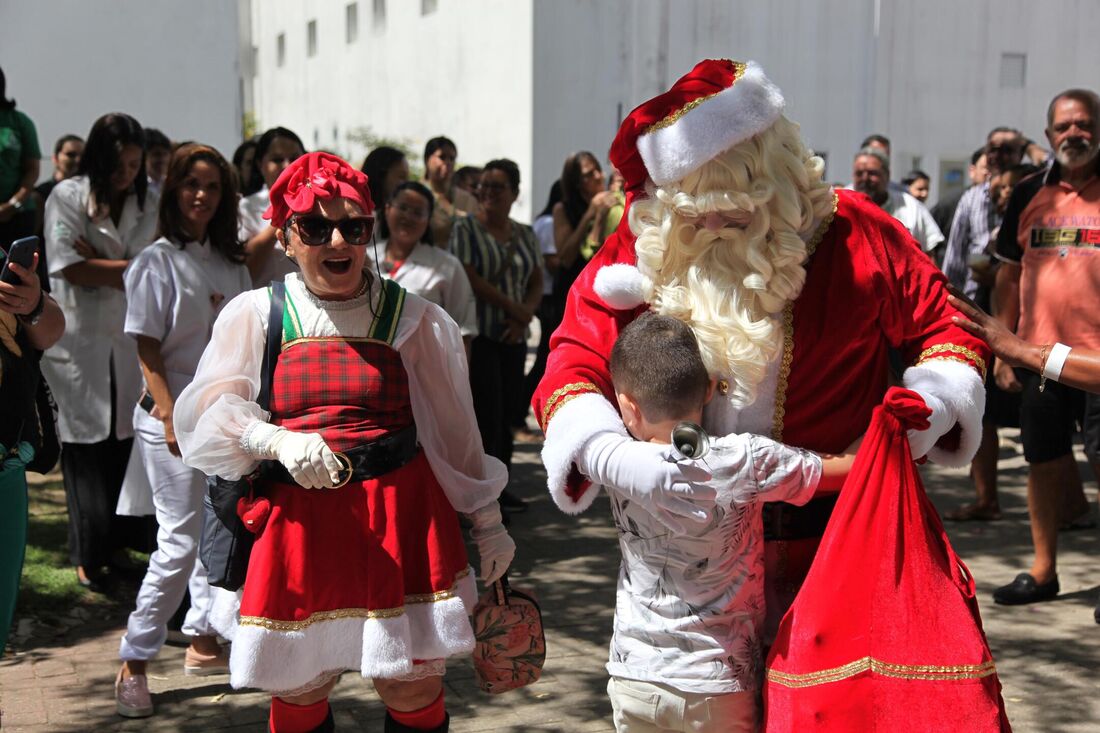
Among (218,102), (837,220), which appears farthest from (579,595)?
(218,102)

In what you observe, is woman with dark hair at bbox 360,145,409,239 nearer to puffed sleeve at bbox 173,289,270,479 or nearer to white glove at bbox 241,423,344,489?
puffed sleeve at bbox 173,289,270,479

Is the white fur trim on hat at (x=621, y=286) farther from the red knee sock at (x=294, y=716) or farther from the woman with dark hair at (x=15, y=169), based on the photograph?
the woman with dark hair at (x=15, y=169)

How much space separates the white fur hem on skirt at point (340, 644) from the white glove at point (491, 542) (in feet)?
0.57

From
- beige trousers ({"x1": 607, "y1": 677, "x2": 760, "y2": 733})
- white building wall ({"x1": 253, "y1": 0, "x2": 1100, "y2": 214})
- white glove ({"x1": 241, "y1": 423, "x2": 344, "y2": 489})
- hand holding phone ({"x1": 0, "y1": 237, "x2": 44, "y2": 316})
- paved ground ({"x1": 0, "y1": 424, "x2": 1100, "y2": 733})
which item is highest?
white building wall ({"x1": 253, "y1": 0, "x2": 1100, "y2": 214})

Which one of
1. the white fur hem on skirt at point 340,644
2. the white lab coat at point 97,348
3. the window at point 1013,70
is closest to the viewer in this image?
the white fur hem on skirt at point 340,644

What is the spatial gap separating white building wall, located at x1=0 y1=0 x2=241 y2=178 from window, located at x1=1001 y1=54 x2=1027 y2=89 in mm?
18143

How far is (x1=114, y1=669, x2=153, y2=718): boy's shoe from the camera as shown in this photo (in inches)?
180

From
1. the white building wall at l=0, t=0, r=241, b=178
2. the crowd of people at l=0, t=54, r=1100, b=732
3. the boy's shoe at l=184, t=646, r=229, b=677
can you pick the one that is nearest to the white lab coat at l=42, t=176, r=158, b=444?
the crowd of people at l=0, t=54, r=1100, b=732

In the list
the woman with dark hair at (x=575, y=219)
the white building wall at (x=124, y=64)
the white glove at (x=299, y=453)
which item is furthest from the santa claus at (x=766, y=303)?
the white building wall at (x=124, y=64)

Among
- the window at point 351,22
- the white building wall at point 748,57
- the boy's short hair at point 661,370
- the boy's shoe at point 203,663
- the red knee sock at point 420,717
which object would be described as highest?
the window at point 351,22

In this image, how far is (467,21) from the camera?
23766 millimetres

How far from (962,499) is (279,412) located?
6018 millimetres

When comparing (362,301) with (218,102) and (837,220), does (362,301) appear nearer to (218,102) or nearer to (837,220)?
(837,220)

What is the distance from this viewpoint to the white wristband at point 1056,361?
3.45 metres
